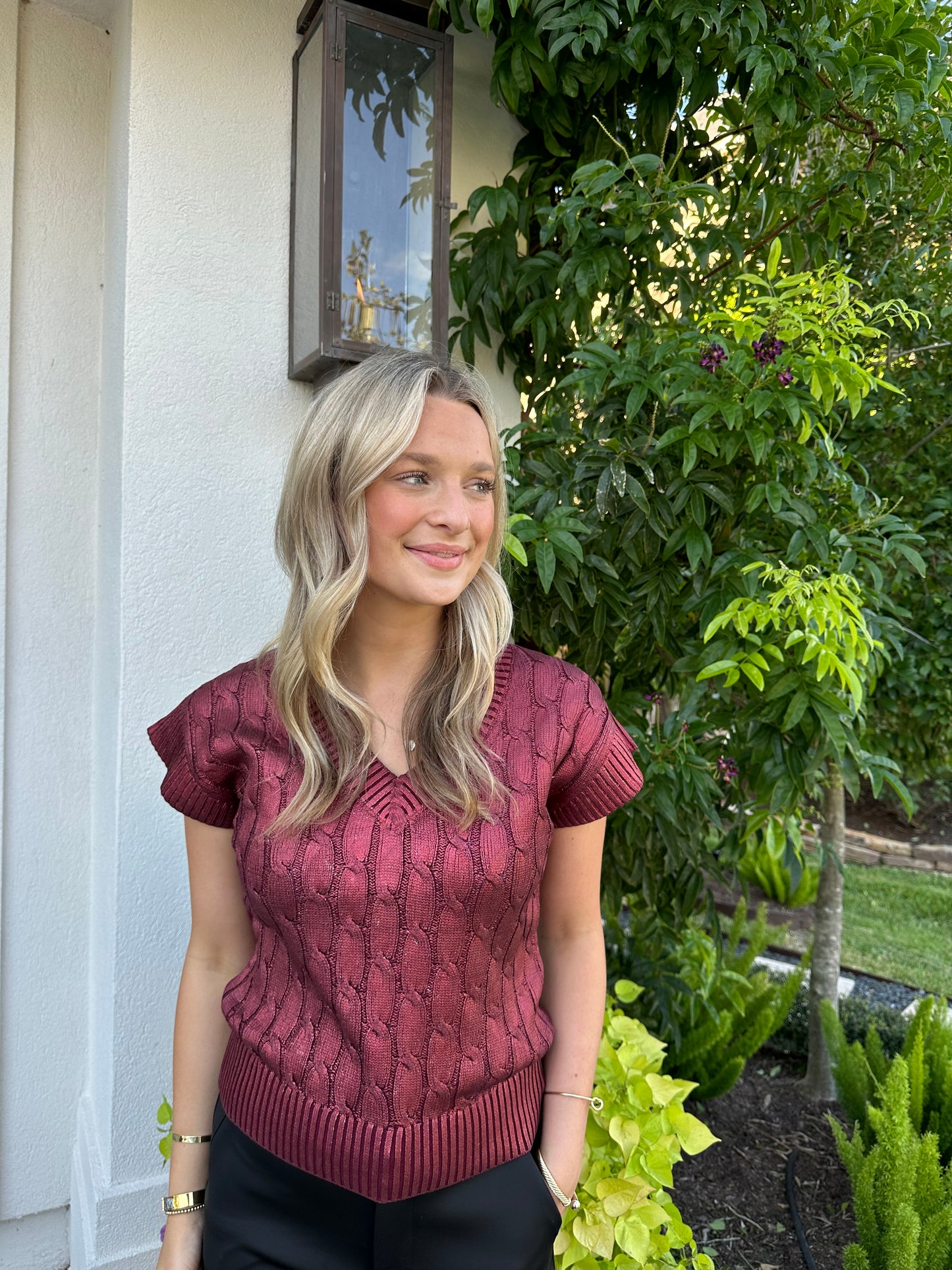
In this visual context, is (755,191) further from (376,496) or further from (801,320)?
(376,496)

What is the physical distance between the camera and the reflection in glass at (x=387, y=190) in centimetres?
176

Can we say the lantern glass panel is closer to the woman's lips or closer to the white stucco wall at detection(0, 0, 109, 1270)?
the white stucco wall at detection(0, 0, 109, 1270)

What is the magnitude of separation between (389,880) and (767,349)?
1217 millimetres

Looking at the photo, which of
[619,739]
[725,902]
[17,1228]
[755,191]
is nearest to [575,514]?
[619,739]

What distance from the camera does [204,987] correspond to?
1.38m

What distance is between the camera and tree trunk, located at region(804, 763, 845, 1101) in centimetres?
286

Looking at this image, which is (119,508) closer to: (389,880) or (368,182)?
(368,182)

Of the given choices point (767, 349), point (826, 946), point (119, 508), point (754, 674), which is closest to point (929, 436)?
point (767, 349)

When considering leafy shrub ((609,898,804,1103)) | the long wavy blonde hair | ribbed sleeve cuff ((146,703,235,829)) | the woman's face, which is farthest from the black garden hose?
the woman's face

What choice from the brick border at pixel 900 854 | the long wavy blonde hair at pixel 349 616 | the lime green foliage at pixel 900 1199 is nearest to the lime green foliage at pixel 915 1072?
the lime green foliage at pixel 900 1199

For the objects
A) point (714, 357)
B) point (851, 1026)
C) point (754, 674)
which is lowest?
point (851, 1026)

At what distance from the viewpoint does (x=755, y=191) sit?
201cm

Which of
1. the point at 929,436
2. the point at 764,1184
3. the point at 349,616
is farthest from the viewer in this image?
the point at 929,436

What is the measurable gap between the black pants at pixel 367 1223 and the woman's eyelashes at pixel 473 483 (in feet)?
3.02
